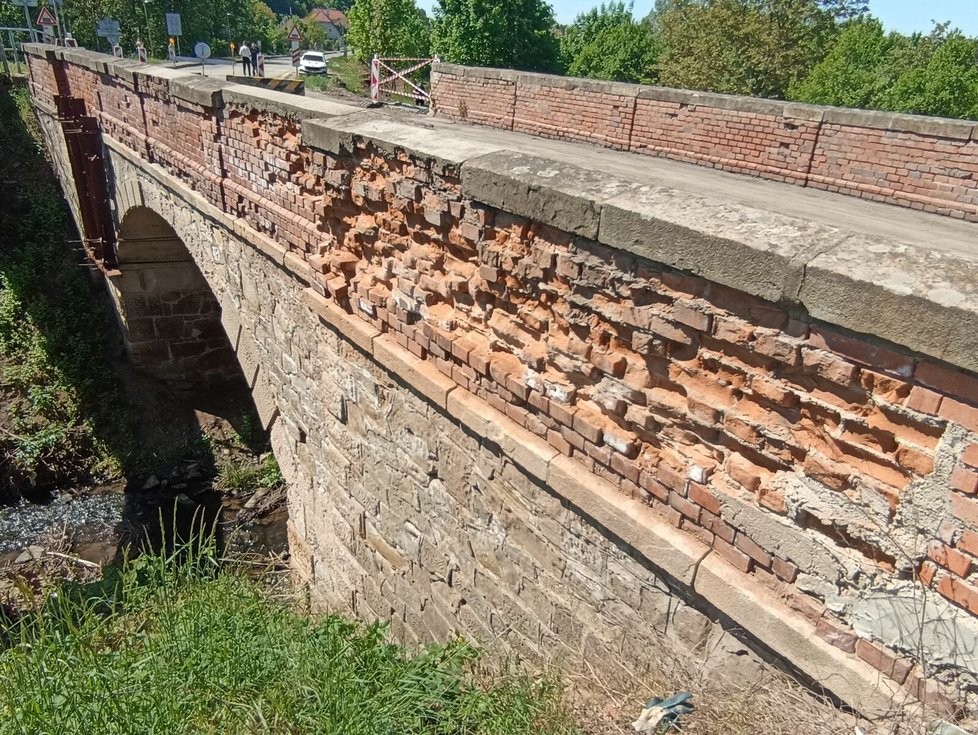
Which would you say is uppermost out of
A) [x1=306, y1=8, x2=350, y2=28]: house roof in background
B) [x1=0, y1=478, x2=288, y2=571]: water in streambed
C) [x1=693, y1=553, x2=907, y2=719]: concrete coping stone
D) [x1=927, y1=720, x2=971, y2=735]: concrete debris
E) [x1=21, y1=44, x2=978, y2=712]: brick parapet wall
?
[x1=306, y1=8, x2=350, y2=28]: house roof in background

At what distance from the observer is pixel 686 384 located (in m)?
2.43

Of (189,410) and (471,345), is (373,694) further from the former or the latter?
(189,410)

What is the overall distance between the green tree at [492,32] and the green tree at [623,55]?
2378 millimetres

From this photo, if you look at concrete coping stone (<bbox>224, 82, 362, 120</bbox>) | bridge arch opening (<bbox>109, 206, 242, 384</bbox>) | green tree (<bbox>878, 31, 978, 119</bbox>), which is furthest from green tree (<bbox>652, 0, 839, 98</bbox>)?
concrete coping stone (<bbox>224, 82, 362, 120</bbox>)

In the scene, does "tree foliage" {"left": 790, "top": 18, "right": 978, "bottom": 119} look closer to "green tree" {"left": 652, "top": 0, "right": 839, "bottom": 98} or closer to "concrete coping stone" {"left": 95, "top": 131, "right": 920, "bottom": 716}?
"green tree" {"left": 652, "top": 0, "right": 839, "bottom": 98}

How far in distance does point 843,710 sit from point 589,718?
0.92 meters

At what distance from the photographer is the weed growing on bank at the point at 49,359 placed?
9.88 m

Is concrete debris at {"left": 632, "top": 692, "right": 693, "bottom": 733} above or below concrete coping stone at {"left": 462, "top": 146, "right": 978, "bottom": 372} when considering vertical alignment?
below

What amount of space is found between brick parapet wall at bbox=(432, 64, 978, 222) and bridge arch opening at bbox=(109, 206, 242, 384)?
5.16 m

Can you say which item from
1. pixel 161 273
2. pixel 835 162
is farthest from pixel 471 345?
pixel 161 273

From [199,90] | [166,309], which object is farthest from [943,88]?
[166,309]

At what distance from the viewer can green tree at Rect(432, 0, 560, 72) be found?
27.0 metres

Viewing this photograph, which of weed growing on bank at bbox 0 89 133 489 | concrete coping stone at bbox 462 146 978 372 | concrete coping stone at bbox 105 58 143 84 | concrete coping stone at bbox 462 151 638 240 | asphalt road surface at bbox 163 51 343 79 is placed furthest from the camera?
asphalt road surface at bbox 163 51 343 79

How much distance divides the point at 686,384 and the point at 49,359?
11.2m
